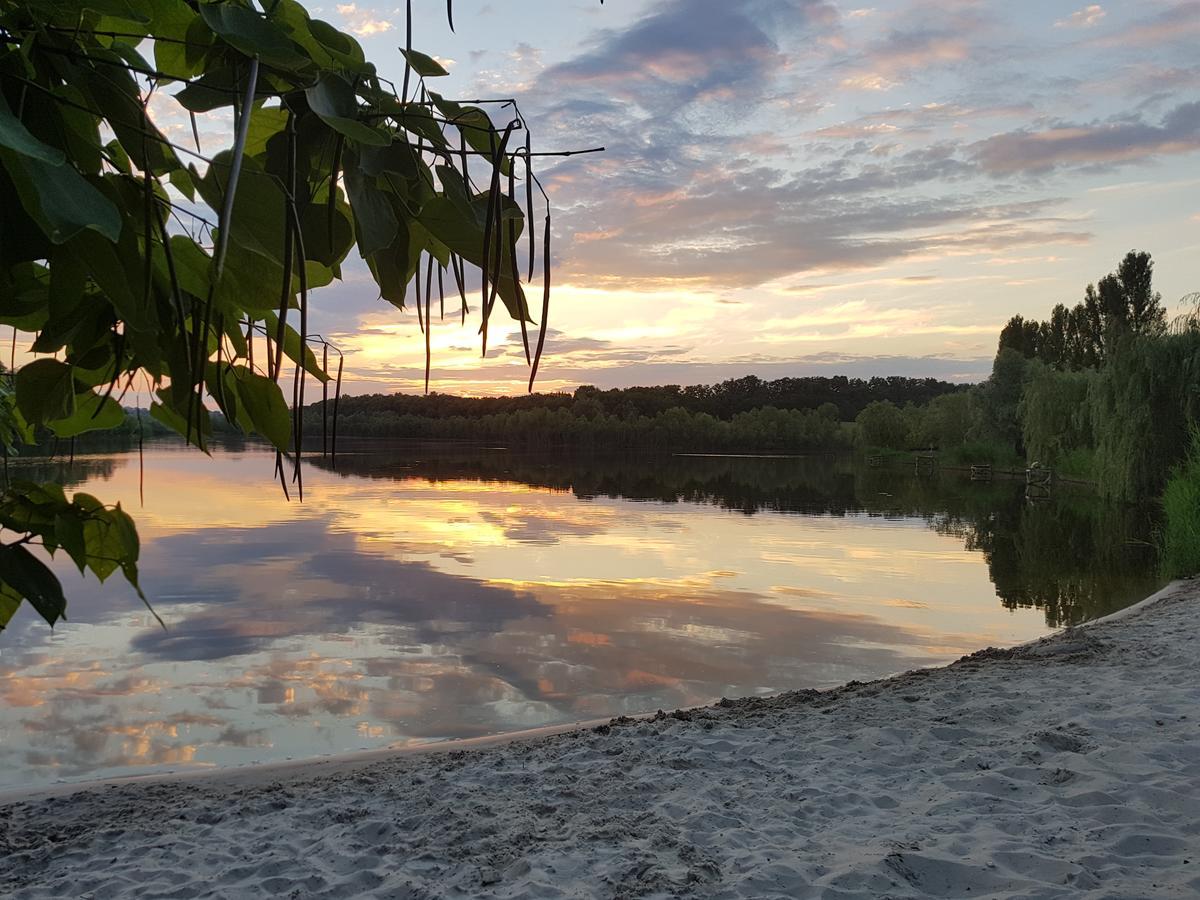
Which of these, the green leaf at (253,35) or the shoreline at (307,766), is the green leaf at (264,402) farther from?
the shoreline at (307,766)

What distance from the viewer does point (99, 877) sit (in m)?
2.91

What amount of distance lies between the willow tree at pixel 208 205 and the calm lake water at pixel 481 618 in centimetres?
447

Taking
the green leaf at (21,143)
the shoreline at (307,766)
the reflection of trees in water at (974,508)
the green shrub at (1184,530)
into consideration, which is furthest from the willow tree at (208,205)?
the green shrub at (1184,530)

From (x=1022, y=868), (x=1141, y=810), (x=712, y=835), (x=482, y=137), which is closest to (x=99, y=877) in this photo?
(x=712, y=835)

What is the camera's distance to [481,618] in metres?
8.34

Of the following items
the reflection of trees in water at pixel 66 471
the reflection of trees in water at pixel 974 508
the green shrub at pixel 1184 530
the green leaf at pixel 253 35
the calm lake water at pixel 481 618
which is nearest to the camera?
the green leaf at pixel 253 35

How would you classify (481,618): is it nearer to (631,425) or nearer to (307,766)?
(307,766)

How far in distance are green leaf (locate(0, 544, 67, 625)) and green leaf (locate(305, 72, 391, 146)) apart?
0.48m

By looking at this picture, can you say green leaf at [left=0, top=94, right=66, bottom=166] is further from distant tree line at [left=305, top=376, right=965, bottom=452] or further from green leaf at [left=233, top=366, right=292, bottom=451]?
distant tree line at [left=305, top=376, right=965, bottom=452]

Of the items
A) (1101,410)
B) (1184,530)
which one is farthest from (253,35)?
(1101,410)

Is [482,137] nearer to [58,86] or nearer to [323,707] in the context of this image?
[58,86]

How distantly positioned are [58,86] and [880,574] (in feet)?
38.3

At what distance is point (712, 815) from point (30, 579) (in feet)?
9.57

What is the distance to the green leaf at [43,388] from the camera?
82cm
